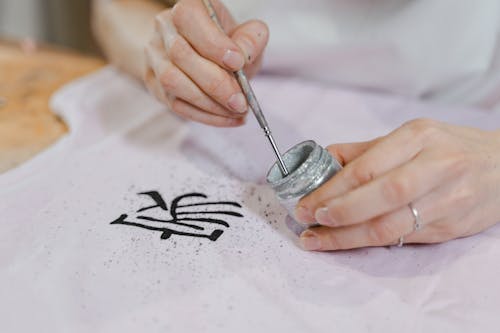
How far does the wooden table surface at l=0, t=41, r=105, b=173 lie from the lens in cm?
103

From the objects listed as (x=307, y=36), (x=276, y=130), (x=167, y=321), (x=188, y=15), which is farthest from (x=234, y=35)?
(x=167, y=321)

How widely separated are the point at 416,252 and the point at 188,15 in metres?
0.44

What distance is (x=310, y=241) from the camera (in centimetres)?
73

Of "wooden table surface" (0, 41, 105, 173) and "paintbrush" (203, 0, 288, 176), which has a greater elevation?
"wooden table surface" (0, 41, 105, 173)

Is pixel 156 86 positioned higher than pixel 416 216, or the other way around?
pixel 156 86

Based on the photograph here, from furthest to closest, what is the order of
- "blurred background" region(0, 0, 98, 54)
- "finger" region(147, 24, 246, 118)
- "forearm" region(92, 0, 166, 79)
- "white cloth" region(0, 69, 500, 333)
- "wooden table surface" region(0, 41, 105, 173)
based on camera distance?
"blurred background" region(0, 0, 98, 54), "forearm" region(92, 0, 166, 79), "wooden table surface" region(0, 41, 105, 173), "finger" region(147, 24, 246, 118), "white cloth" region(0, 69, 500, 333)

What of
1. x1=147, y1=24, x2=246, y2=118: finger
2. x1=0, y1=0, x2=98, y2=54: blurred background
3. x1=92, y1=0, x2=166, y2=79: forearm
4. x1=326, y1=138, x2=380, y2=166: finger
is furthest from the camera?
x1=0, y1=0, x2=98, y2=54: blurred background

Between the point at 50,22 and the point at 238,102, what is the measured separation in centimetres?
151

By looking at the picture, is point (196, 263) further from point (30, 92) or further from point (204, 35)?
point (30, 92)

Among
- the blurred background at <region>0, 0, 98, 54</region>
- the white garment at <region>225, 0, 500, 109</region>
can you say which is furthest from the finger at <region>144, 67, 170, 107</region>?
the blurred background at <region>0, 0, 98, 54</region>

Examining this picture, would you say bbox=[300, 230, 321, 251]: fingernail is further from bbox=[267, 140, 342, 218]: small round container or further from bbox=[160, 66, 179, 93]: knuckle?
bbox=[160, 66, 179, 93]: knuckle

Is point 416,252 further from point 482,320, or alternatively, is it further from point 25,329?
point 25,329

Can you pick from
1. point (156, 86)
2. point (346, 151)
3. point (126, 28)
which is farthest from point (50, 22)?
point (346, 151)

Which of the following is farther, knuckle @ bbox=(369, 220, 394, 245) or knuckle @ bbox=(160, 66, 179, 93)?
knuckle @ bbox=(160, 66, 179, 93)
